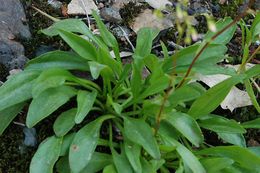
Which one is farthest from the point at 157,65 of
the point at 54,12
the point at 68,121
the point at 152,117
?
the point at 54,12

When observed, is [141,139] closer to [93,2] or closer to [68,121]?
[68,121]

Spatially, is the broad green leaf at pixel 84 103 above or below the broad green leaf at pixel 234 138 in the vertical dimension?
above

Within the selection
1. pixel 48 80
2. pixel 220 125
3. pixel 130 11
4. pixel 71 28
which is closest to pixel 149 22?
pixel 130 11

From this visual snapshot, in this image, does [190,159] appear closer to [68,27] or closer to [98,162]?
[98,162]

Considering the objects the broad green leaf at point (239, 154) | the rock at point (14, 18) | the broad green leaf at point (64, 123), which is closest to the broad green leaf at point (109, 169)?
the broad green leaf at point (64, 123)

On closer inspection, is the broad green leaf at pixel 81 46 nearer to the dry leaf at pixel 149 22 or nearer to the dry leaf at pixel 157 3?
the dry leaf at pixel 149 22

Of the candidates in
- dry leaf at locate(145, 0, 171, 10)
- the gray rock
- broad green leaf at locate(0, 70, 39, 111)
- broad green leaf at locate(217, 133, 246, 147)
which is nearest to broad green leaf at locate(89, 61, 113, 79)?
broad green leaf at locate(0, 70, 39, 111)
